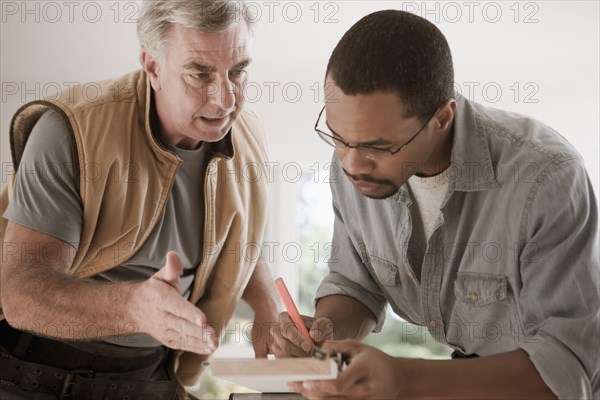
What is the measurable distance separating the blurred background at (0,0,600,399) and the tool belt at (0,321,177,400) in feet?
7.92

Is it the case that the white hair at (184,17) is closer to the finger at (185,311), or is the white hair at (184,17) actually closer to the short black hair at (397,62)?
the short black hair at (397,62)

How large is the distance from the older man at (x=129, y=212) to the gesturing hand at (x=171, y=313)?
149 millimetres

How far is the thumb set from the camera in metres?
1.34

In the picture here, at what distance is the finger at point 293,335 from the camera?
1.47 m

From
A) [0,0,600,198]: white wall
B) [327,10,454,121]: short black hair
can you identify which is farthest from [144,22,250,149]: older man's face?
[0,0,600,198]: white wall

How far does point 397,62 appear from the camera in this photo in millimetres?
1394

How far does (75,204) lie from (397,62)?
2.80 ft

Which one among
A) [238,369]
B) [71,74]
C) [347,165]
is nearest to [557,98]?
[71,74]

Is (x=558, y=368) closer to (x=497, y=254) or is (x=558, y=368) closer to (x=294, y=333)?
(x=497, y=254)

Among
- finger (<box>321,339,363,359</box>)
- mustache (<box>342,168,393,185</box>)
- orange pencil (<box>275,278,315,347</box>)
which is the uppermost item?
mustache (<box>342,168,393,185</box>)

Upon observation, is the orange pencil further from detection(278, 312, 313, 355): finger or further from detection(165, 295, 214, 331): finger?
detection(165, 295, 214, 331): finger

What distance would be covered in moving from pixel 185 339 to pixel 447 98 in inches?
26.0

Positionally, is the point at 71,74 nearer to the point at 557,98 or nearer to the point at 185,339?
the point at 557,98

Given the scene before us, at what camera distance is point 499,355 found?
52.4 inches
